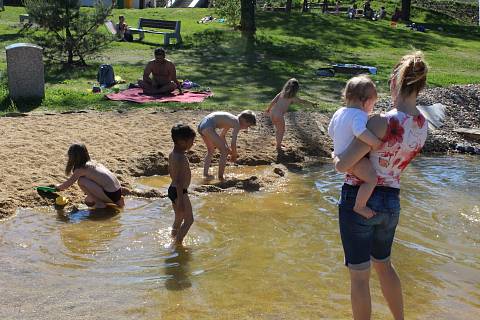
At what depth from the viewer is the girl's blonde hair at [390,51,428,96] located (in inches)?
160

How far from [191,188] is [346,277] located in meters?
3.44

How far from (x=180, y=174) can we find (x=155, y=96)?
7.31m

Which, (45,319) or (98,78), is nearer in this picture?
(45,319)

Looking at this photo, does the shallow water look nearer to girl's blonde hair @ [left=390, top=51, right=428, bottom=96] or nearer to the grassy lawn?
girl's blonde hair @ [left=390, top=51, right=428, bottom=96]

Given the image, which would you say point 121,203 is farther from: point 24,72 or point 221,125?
point 24,72

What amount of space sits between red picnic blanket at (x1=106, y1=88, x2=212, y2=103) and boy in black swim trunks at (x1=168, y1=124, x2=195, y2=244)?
259 inches

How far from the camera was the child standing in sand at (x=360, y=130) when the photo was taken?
397cm

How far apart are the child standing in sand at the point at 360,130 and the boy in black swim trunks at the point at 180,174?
2.45 m

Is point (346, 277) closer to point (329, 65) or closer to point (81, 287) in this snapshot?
point (81, 287)

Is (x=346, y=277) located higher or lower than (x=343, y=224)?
lower

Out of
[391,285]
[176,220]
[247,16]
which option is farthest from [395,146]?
[247,16]

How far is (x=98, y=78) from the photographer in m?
15.1

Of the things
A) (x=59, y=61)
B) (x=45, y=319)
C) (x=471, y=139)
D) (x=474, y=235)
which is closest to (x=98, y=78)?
(x=59, y=61)

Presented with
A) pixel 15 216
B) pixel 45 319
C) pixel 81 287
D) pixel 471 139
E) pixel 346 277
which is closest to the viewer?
pixel 45 319
